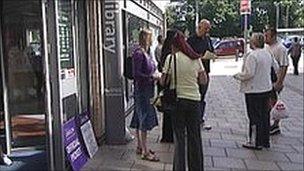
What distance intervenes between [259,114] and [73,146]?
2496mm

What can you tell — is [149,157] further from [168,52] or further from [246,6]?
[246,6]

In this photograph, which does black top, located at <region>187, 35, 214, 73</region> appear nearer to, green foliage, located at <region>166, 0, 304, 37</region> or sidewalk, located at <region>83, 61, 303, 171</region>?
green foliage, located at <region>166, 0, 304, 37</region>

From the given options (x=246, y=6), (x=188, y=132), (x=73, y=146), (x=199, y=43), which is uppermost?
(x=246, y=6)

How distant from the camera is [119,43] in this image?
646 centimetres

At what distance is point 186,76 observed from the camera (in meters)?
4.69

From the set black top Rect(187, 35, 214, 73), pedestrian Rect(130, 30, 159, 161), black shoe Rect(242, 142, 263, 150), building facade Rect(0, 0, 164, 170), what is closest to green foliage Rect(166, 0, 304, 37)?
black top Rect(187, 35, 214, 73)

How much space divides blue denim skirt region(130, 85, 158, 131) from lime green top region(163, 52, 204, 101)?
110cm

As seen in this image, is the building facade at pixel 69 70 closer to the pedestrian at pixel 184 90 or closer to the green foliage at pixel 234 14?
the pedestrian at pixel 184 90

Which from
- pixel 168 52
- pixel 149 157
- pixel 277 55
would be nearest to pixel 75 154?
pixel 149 157

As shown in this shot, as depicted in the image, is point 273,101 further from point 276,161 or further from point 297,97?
point 297,97

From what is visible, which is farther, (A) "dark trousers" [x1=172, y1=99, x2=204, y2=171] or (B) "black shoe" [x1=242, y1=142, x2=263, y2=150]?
(B) "black shoe" [x1=242, y1=142, x2=263, y2=150]

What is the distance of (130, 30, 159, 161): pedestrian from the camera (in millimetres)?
5723

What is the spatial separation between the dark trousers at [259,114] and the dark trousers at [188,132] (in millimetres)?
1712

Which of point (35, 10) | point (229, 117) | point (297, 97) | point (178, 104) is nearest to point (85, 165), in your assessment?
point (178, 104)
